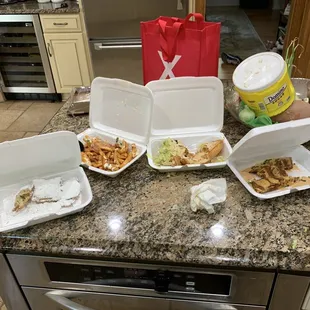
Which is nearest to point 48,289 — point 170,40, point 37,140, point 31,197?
point 31,197

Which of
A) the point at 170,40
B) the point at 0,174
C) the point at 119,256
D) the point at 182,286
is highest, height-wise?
the point at 170,40

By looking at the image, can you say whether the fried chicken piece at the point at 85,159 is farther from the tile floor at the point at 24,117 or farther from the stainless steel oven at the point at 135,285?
the tile floor at the point at 24,117

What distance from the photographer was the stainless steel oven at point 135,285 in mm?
774

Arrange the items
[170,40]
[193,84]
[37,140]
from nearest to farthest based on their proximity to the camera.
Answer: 1. [37,140]
2. [193,84]
3. [170,40]

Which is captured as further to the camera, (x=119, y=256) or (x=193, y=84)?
(x=193, y=84)

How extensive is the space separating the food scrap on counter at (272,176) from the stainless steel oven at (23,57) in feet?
9.06

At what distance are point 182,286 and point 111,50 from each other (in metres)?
2.56

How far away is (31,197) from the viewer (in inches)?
32.1

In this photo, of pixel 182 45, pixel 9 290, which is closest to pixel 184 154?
pixel 182 45

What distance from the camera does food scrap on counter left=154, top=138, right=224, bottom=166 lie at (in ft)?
3.08

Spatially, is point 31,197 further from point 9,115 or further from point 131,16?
point 9,115

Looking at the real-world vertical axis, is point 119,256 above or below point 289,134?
below

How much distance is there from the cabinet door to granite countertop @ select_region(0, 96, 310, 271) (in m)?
2.54

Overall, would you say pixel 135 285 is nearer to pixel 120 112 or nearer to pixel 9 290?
pixel 9 290
